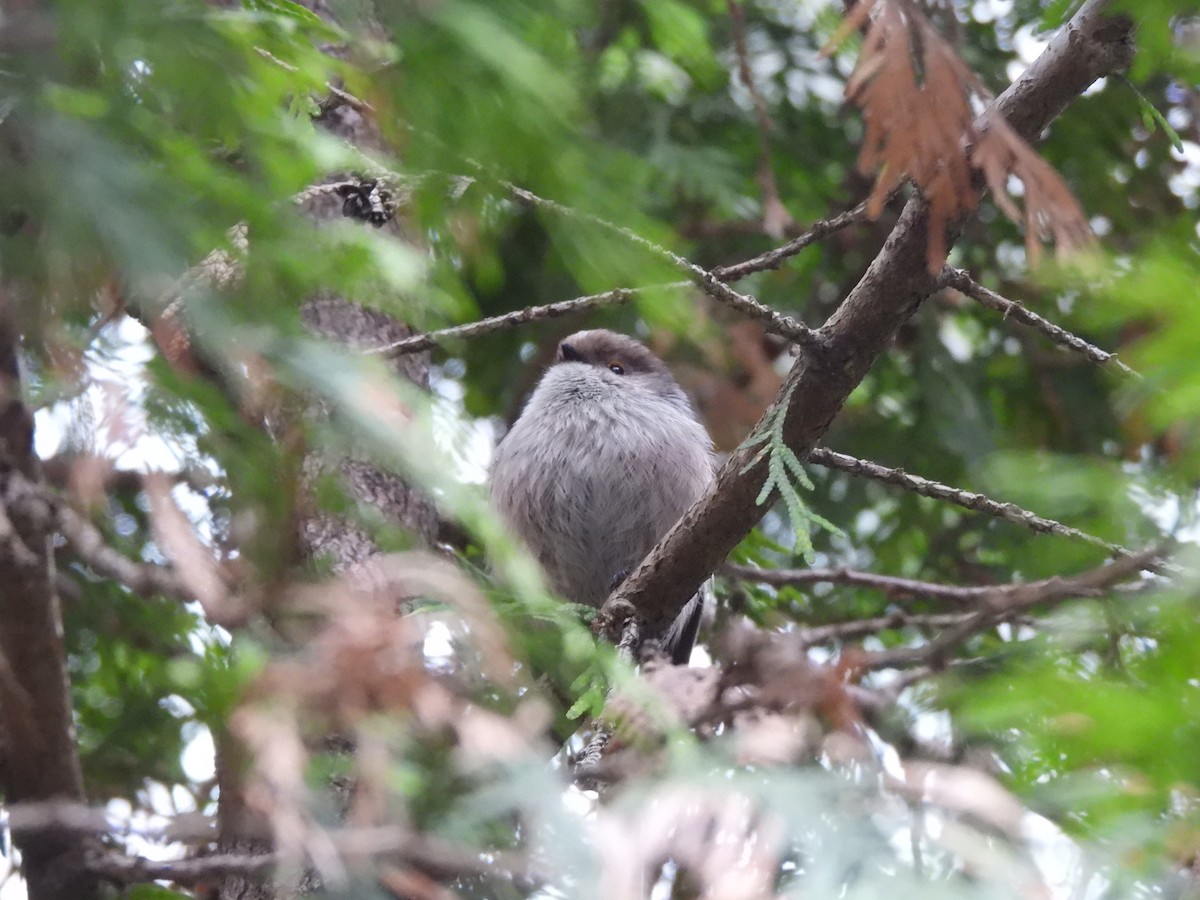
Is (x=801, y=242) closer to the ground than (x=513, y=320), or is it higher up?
higher up

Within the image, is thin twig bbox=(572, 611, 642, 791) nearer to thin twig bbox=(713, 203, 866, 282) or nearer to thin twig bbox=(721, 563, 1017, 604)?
thin twig bbox=(721, 563, 1017, 604)

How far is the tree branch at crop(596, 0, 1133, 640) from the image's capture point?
253 cm

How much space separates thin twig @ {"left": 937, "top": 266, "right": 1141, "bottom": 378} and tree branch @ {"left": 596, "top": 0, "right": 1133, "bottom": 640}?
0.05 metres

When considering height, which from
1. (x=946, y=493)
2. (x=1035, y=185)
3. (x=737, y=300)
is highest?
(x=1035, y=185)

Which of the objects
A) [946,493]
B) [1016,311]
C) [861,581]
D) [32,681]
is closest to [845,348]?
[1016,311]

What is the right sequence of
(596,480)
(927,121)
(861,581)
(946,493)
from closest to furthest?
(927,121) < (946,493) < (861,581) < (596,480)

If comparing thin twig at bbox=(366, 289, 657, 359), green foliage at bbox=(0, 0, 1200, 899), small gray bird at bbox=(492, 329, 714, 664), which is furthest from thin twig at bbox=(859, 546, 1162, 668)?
small gray bird at bbox=(492, 329, 714, 664)

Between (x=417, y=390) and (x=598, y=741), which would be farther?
(x=598, y=741)

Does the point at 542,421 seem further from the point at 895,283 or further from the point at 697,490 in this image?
the point at 895,283

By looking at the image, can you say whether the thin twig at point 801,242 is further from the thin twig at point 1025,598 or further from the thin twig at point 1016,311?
the thin twig at point 1025,598

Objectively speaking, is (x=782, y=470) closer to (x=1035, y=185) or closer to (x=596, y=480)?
(x=1035, y=185)

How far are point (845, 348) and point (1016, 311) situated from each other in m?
0.42

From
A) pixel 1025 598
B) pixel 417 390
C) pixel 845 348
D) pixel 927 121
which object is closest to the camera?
pixel 927 121

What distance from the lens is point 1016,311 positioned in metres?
2.92
